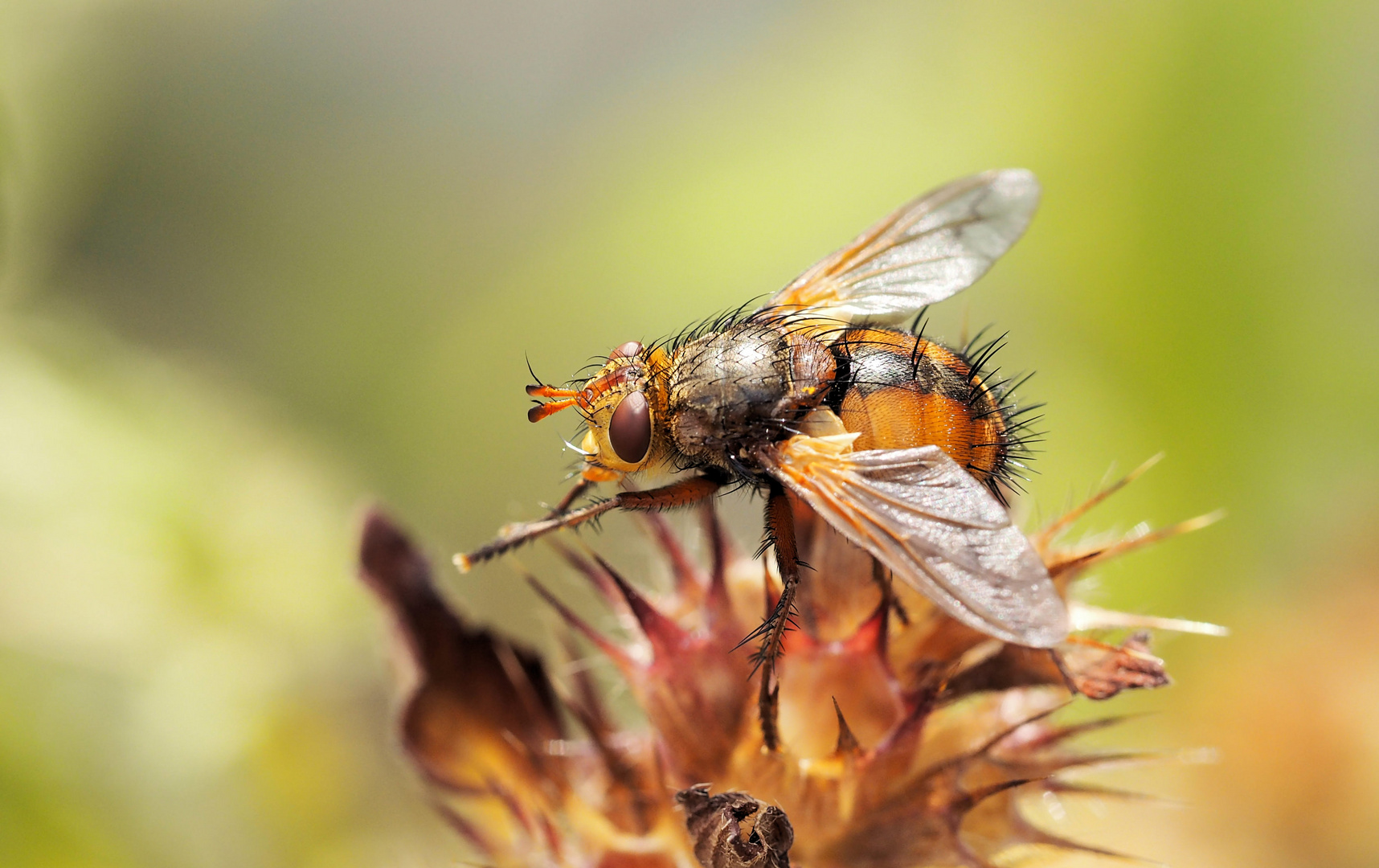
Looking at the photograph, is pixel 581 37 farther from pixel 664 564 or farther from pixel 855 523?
pixel 855 523

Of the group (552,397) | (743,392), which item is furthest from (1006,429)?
(552,397)

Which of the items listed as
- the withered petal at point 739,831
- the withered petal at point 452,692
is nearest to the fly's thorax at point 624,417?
the withered petal at point 452,692

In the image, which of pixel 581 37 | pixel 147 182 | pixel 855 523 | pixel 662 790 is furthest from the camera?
pixel 581 37

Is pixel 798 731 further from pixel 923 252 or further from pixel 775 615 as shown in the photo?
pixel 923 252

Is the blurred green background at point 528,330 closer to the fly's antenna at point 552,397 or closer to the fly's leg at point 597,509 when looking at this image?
the fly's leg at point 597,509

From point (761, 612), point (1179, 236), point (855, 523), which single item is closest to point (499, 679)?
point (761, 612)

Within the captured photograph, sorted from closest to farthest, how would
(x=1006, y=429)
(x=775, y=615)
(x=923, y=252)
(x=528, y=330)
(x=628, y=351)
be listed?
(x=775, y=615) < (x=1006, y=429) < (x=628, y=351) < (x=923, y=252) < (x=528, y=330)
